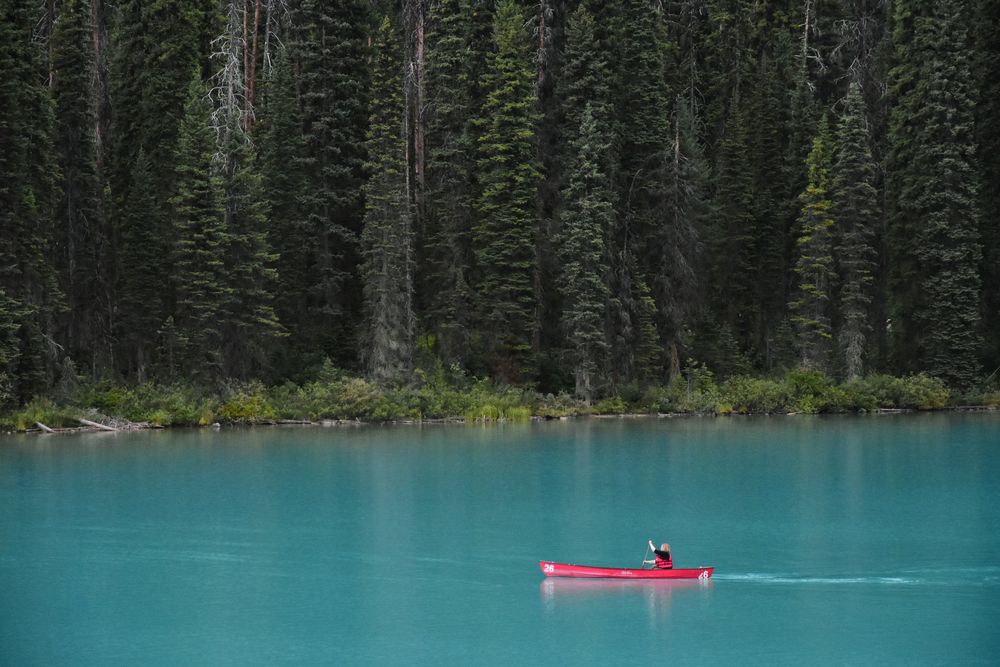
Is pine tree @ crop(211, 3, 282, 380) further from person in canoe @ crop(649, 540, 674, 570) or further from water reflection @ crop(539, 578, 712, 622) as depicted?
person in canoe @ crop(649, 540, 674, 570)

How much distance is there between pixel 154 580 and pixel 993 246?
4985 centimetres

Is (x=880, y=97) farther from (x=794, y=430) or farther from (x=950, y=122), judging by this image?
(x=794, y=430)

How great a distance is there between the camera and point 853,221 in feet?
210

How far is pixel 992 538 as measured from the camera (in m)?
29.4

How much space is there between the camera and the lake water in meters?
21.3

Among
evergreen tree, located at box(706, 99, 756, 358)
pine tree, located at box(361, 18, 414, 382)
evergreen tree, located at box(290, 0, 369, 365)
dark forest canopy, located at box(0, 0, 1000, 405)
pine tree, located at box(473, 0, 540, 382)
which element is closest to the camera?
dark forest canopy, located at box(0, 0, 1000, 405)

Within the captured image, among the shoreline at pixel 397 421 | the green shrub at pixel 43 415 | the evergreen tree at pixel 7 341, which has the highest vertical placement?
the evergreen tree at pixel 7 341

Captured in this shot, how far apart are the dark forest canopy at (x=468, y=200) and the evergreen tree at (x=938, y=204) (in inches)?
5.8

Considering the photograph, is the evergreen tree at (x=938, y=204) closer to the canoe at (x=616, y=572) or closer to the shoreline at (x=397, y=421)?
the shoreline at (x=397, y=421)

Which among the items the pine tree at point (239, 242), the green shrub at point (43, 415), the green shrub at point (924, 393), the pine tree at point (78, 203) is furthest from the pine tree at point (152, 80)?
the green shrub at point (924, 393)

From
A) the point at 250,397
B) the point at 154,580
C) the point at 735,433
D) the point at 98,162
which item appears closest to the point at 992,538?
the point at 154,580

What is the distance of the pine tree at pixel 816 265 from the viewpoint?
208 feet

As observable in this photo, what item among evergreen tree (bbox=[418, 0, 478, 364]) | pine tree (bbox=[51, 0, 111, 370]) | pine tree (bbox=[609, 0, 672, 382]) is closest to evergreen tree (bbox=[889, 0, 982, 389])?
pine tree (bbox=[609, 0, 672, 382])

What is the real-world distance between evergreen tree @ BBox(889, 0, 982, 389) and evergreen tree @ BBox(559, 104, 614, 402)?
14.8m
